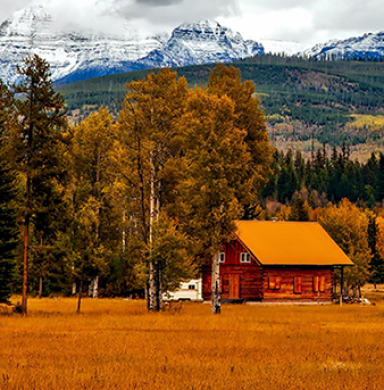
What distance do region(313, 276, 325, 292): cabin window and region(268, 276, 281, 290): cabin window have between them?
3693 mm

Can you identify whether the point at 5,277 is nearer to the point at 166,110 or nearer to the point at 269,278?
the point at 166,110

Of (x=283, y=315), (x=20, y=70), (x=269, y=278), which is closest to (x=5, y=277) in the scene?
(x=20, y=70)

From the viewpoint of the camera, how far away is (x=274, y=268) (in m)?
60.0

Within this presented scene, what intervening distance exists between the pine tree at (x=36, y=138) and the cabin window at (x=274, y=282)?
2689cm

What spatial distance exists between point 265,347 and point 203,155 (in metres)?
18.3

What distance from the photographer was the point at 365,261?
75.6 meters

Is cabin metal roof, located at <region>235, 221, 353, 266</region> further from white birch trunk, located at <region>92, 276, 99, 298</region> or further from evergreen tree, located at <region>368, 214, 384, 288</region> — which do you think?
evergreen tree, located at <region>368, 214, 384, 288</region>

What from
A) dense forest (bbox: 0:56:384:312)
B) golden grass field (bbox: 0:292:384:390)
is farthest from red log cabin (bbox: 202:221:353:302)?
golden grass field (bbox: 0:292:384:390)

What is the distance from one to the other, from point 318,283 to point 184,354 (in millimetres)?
41040

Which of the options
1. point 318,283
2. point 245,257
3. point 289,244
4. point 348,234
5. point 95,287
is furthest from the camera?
point 348,234

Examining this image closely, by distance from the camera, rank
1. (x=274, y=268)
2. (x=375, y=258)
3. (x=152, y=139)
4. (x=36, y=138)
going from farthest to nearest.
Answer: (x=375, y=258), (x=274, y=268), (x=152, y=139), (x=36, y=138)

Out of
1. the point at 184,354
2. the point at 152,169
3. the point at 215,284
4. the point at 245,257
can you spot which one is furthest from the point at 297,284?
the point at 184,354

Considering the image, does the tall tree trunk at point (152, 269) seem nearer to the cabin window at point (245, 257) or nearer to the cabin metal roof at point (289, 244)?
the cabin metal roof at point (289, 244)

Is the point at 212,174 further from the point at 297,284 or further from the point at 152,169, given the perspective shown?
the point at 297,284
